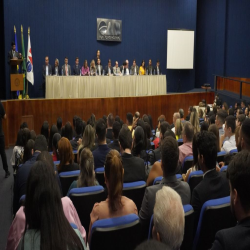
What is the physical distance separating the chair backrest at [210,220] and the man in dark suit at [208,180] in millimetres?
131

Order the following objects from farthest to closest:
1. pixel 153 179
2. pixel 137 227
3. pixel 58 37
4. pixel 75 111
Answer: pixel 58 37 < pixel 75 111 < pixel 153 179 < pixel 137 227

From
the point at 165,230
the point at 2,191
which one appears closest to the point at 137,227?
the point at 165,230

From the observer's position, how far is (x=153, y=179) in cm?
328

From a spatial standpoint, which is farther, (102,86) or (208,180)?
Answer: (102,86)

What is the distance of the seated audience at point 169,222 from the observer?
1676 mm

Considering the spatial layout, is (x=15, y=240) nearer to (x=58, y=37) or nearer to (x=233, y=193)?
(x=233, y=193)

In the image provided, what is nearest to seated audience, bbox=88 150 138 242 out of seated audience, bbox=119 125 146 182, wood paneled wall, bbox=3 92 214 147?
seated audience, bbox=119 125 146 182

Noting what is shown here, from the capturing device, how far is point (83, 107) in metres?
11.1

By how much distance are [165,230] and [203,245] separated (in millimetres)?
772

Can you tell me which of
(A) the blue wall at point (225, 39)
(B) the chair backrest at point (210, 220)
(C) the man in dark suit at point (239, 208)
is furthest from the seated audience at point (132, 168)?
(A) the blue wall at point (225, 39)

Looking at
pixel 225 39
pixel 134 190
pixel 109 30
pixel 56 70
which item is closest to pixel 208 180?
pixel 134 190

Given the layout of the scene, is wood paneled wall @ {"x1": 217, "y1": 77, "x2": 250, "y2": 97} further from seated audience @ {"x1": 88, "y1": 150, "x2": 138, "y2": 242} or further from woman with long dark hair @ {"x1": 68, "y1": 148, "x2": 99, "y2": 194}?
seated audience @ {"x1": 88, "y1": 150, "x2": 138, "y2": 242}

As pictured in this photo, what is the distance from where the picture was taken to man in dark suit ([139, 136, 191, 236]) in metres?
2.45

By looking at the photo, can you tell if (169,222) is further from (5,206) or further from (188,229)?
(5,206)
